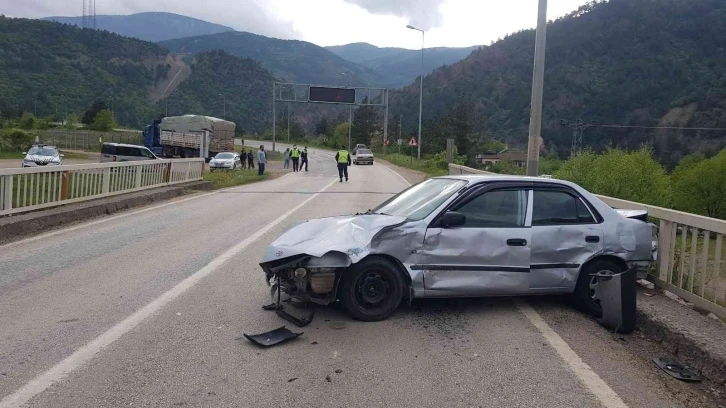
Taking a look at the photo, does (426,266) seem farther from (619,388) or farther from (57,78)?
(57,78)

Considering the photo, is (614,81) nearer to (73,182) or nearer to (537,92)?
(537,92)

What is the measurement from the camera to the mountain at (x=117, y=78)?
90.9 metres

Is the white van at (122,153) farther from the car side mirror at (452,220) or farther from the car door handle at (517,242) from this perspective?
the car door handle at (517,242)

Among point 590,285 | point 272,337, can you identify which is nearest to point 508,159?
point 590,285

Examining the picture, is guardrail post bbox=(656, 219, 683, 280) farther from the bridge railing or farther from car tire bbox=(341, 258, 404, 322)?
car tire bbox=(341, 258, 404, 322)

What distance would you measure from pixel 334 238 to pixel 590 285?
2636 mm

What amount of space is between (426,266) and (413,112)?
119m

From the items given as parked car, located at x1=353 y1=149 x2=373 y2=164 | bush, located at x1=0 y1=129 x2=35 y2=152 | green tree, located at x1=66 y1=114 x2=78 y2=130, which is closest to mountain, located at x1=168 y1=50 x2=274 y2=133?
green tree, located at x1=66 y1=114 x2=78 y2=130

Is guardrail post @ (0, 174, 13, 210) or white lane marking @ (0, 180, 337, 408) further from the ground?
guardrail post @ (0, 174, 13, 210)

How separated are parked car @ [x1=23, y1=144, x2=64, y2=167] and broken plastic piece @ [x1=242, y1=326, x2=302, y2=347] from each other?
88.0ft

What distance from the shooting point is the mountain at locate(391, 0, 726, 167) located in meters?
61.0

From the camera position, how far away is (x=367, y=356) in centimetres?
472

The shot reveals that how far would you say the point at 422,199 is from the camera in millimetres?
6469

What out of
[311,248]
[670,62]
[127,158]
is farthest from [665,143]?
[311,248]
